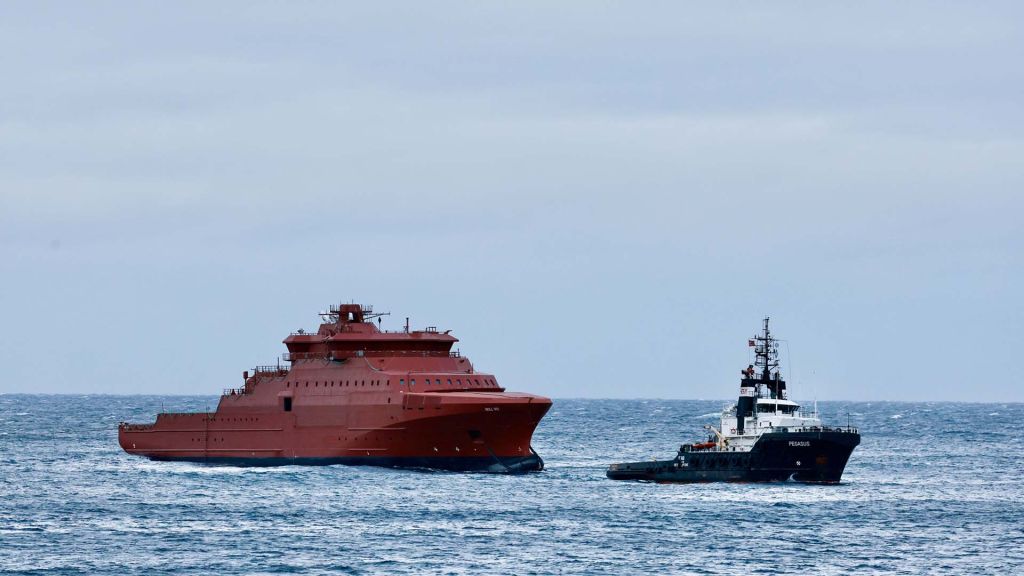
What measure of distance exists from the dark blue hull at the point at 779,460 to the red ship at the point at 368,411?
9.99 metres

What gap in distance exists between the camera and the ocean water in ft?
171

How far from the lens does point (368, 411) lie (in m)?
85.0

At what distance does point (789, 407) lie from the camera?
76000 millimetres

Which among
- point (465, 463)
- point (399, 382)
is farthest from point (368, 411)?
point (465, 463)

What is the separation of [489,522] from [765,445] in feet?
53.5

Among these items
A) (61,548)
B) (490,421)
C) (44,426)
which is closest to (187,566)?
(61,548)

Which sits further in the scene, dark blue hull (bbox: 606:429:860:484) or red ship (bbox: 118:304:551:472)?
red ship (bbox: 118:304:551:472)

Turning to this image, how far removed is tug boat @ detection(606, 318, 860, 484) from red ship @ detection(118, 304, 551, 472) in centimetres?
935

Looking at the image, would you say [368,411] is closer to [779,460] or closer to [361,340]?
[361,340]

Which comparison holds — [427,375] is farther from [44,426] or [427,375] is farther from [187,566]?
[44,426]

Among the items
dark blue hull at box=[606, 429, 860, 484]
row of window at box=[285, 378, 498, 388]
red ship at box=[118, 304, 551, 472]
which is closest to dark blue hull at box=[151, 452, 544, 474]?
red ship at box=[118, 304, 551, 472]

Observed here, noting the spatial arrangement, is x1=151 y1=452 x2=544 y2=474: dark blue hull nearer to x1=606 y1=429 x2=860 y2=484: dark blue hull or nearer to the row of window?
the row of window

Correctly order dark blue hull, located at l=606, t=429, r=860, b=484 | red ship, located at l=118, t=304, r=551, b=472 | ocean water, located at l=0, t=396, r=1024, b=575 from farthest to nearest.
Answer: red ship, located at l=118, t=304, r=551, b=472, dark blue hull, located at l=606, t=429, r=860, b=484, ocean water, located at l=0, t=396, r=1024, b=575

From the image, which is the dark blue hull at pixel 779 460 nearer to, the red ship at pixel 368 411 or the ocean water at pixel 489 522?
the ocean water at pixel 489 522
